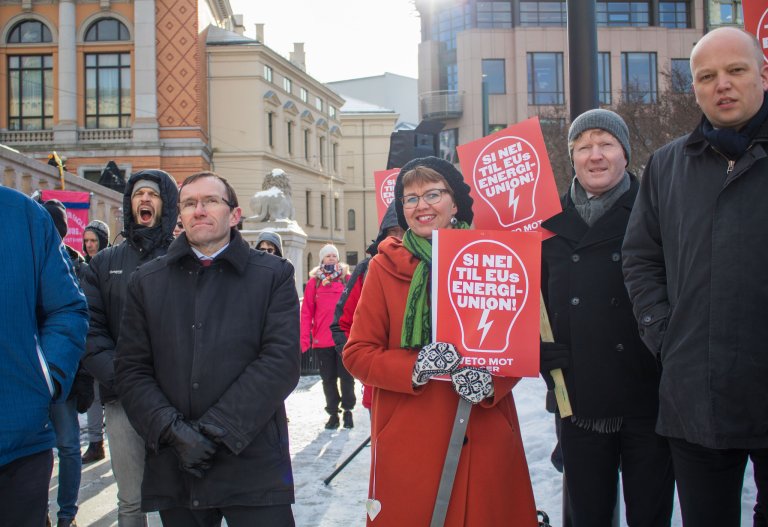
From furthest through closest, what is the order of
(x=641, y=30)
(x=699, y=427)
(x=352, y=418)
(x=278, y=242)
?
(x=641, y=30) → (x=352, y=418) → (x=278, y=242) → (x=699, y=427)

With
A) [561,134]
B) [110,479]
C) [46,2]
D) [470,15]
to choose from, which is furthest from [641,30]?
[110,479]

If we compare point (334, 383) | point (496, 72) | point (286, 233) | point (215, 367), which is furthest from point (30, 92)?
point (215, 367)

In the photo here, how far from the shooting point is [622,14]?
37.9m

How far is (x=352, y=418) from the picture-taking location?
855 centimetres

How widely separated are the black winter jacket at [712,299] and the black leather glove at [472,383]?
648mm

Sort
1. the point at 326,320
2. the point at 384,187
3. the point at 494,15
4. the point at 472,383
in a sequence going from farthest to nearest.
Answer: the point at 494,15, the point at 326,320, the point at 384,187, the point at 472,383

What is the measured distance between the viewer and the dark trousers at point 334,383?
8398 millimetres

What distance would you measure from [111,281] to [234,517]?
1692 millimetres

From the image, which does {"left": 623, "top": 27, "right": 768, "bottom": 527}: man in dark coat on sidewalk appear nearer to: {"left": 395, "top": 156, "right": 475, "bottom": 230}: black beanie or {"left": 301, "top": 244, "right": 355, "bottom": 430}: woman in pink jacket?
{"left": 395, "top": 156, "right": 475, "bottom": 230}: black beanie

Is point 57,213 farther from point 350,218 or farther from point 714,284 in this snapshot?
point 350,218

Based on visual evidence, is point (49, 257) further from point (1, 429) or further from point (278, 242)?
point (278, 242)

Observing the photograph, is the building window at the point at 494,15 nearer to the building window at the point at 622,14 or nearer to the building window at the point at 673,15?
the building window at the point at 622,14

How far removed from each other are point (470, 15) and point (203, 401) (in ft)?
124

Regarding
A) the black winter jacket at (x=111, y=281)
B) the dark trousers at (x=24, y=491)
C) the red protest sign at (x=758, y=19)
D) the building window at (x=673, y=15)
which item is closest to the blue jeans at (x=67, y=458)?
the black winter jacket at (x=111, y=281)
